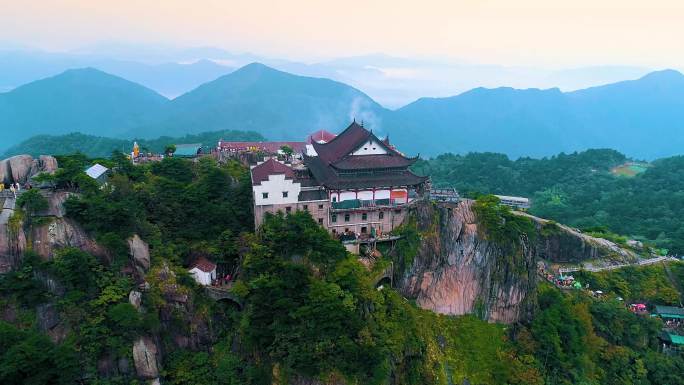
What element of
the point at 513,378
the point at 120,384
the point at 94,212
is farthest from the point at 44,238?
the point at 513,378

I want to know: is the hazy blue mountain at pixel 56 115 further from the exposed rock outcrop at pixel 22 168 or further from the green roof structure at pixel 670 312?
the green roof structure at pixel 670 312

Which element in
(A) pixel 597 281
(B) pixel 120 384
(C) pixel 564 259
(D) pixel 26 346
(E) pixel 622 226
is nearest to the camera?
(D) pixel 26 346

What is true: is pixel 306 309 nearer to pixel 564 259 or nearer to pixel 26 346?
pixel 26 346

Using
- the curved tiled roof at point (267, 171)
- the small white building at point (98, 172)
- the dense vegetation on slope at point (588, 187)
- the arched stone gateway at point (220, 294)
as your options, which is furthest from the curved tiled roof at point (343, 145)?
the dense vegetation on slope at point (588, 187)

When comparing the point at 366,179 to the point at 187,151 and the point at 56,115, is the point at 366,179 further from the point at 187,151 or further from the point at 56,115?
the point at 56,115

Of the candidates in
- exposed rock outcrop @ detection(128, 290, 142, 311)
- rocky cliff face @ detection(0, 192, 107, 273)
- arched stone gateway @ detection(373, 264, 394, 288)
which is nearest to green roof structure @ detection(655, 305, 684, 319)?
arched stone gateway @ detection(373, 264, 394, 288)

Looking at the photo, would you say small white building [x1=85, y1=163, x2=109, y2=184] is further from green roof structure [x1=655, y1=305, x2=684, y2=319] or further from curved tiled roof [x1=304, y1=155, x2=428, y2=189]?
green roof structure [x1=655, y1=305, x2=684, y2=319]
